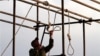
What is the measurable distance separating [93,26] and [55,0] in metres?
1.96

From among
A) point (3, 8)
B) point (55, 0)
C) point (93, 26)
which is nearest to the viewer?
point (55, 0)

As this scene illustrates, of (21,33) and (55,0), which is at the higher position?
(55,0)

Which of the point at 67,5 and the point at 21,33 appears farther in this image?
the point at 21,33

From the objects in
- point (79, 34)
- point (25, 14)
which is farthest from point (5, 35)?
point (79, 34)

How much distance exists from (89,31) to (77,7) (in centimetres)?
153

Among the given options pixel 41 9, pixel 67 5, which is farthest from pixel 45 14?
pixel 67 5

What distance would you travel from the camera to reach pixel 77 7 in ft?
31.5

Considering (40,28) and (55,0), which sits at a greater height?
(55,0)

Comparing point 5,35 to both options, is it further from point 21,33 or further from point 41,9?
point 41,9

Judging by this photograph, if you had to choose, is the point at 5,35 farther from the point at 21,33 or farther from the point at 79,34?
the point at 79,34

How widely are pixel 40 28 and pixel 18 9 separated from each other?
0.82m

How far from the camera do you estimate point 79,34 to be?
36.1 feet

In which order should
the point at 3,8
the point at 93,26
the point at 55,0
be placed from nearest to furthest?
the point at 55,0 → the point at 3,8 → the point at 93,26

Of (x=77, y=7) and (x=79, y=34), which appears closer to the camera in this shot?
(x=77, y=7)
